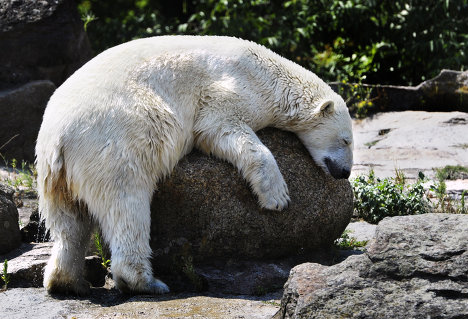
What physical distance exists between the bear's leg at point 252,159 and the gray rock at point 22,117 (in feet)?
13.0

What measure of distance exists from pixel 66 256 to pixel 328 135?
2235mm

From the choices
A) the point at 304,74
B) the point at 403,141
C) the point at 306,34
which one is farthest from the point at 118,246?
the point at 306,34

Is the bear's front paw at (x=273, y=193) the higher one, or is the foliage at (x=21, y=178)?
the bear's front paw at (x=273, y=193)

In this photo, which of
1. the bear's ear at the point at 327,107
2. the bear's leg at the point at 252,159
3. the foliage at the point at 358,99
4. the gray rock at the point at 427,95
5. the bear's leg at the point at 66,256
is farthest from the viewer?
the foliage at the point at 358,99

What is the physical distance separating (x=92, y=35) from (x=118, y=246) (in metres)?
8.13

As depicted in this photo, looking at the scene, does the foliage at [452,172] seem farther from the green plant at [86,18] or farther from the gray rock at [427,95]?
the green plant at [86,18]

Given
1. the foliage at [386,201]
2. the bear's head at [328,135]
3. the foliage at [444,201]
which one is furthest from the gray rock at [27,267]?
the foliage at [444,201]

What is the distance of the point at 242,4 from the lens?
11.7 meters

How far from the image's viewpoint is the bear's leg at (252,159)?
5.07 meters

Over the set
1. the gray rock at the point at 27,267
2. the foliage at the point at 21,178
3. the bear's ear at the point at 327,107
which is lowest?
the foliage at the point at 21,178

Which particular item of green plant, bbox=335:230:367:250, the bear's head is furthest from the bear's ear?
green plant, bbox=335:230:367:250

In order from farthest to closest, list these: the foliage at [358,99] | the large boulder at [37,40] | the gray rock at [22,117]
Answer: the foliage at [358,99] → the large boulder at [37,40] → the gray rock at [22,117]

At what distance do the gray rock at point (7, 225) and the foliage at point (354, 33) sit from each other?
624 centimetres

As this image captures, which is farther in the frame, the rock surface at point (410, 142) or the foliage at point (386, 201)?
the rock surface at point (410, 142)
